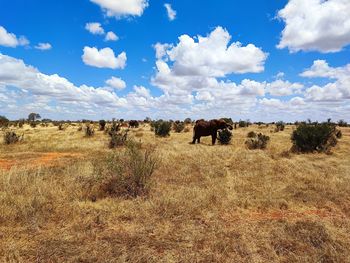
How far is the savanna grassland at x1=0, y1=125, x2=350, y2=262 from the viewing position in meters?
5.62

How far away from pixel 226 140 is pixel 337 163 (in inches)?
336

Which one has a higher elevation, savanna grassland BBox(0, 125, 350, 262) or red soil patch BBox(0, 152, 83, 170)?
red soil patch BBox(0, 152, 83, 170)

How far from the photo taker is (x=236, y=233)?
256 inches

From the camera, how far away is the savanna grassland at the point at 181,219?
5.62 m

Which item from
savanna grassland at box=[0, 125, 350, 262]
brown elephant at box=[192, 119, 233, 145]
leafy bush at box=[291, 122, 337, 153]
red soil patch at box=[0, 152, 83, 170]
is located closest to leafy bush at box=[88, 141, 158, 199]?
savanna grassland at box=[0, 125, 350, 262]

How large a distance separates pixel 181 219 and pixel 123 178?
8.42 ft

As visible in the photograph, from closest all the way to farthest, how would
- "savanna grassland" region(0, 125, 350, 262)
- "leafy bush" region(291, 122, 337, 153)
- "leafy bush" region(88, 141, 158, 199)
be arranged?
"savanna grassland" region(0, 125, 350, 262)
"leafy bush" region(88, 141, 158, 199)
"leafy bush" region(291, 122, 337, 153)

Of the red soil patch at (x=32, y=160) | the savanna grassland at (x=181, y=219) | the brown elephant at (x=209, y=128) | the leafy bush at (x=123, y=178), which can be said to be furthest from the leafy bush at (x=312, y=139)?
the red soil patch at (x=32, y=160)

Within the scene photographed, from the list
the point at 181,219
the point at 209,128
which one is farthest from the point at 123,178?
the point at 209,128

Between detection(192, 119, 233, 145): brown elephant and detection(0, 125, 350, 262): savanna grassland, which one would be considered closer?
detection(0, 125, 350, 262): savanna grassland

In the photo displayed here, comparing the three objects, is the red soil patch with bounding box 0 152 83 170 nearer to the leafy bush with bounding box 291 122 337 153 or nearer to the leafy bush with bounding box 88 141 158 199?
the leafy bush with bounding box 88 141 158 199

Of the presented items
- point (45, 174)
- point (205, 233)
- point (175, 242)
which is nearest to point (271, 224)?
point (205, 233)

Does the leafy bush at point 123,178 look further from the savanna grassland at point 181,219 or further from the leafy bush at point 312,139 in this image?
the leafy bush at point 312,139

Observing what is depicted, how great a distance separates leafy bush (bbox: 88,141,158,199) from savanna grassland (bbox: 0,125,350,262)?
11.0 inches
